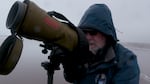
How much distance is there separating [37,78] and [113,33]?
854cm

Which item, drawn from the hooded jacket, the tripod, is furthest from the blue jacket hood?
the tripod

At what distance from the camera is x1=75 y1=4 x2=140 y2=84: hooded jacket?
2.81m

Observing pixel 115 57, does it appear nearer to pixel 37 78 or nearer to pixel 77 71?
pixel 77 71

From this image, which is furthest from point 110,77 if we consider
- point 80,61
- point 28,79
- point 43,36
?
point 28,79

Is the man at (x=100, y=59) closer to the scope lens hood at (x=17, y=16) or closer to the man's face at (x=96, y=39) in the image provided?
the man's face at (x=96, y=39)

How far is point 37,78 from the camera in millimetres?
11445

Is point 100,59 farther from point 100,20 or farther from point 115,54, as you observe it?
point 100,20

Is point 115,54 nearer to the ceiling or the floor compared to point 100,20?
nearer to the floor

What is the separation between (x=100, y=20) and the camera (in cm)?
291

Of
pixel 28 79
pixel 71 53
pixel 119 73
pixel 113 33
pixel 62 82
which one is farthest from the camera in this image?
pixel 28 79

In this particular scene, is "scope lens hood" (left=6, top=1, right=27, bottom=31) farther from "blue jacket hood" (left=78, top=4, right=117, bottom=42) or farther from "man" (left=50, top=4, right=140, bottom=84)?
"blue jacket hood" (left=78, top=4, right=117, bottom=42)

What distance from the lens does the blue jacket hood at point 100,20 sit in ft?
9.55

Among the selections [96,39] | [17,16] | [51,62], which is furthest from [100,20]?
[17,16]

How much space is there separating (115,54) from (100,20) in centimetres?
21
